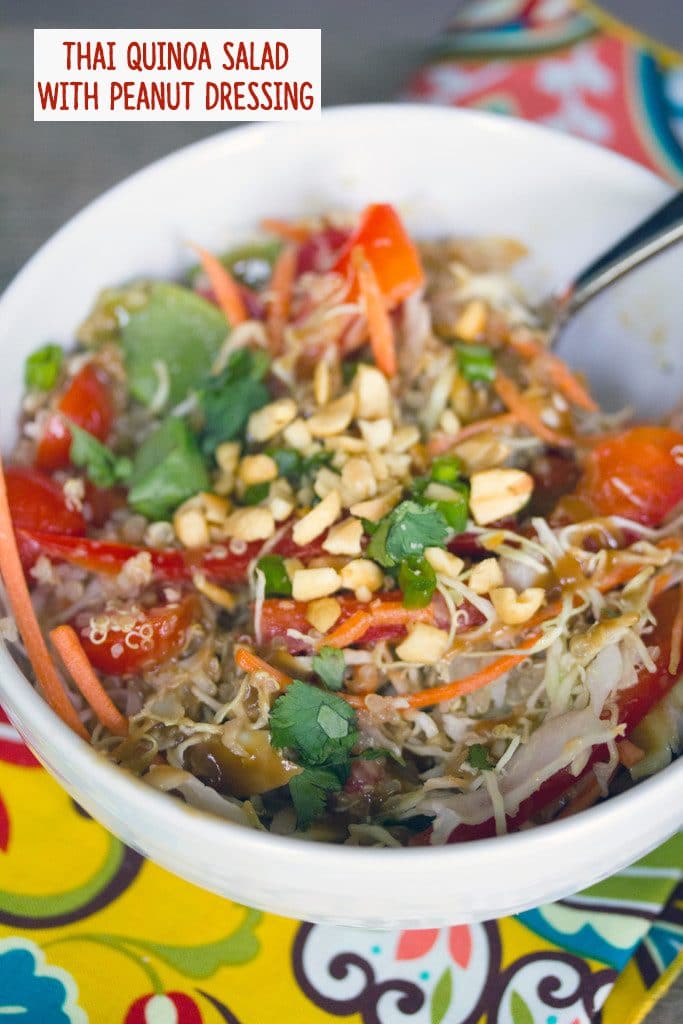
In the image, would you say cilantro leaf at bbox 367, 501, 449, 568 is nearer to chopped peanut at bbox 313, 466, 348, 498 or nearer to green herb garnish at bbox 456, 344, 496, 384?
chopped peanut at bbox 313, 466, 348, 498

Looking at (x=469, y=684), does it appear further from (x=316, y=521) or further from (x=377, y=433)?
(x=377, y=433)

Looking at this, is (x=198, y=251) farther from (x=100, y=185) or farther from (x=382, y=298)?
(x=100, y=185)

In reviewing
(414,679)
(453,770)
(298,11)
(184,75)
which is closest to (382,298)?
(184,75)

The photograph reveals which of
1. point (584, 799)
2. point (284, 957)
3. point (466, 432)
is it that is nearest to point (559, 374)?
point (466, 432)

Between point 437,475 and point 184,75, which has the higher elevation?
point 184,75

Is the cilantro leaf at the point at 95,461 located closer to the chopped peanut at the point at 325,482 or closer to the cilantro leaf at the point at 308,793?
the chopped peanut at the point at 325,482
